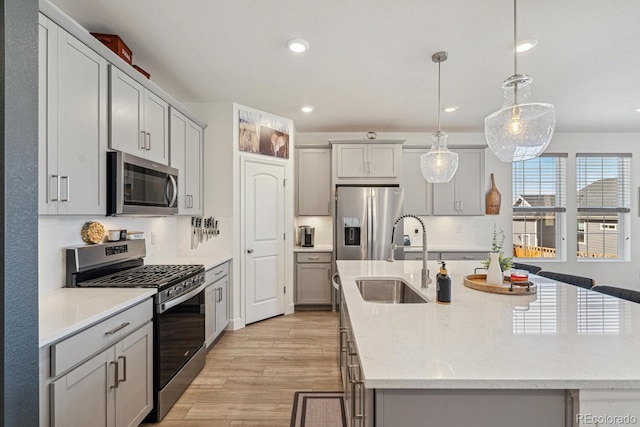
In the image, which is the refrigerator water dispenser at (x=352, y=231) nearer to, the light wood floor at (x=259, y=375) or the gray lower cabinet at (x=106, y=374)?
the light wood floor at (x=259, y=375)

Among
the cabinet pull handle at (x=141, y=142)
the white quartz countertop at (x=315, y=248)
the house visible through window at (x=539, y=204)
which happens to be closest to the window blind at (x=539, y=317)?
the cabinet pull handle at (x=141, y=142)

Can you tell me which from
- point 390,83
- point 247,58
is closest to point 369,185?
point 390,83

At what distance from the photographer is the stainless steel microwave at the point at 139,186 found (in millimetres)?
2006

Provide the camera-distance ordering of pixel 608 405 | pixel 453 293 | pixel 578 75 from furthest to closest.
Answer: pixel 578 75
pixel 453 293
pixel 608 405

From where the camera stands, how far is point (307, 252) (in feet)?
14.1

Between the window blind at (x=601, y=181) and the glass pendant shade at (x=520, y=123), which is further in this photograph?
the window blind at (x=601, y=181)

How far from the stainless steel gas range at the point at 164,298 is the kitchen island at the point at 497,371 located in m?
1.37

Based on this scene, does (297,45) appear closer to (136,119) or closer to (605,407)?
(136,119)

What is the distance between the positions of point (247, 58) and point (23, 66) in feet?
6.17

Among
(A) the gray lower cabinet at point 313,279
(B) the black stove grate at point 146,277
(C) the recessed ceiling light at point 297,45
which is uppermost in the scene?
(C) the recessed ceiling light at point 297,45

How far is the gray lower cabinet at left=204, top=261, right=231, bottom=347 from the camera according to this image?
2.86 m

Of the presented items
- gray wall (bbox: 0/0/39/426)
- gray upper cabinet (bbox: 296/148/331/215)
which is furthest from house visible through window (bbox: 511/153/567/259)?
gray wall (bbox: 0/0/39/426)

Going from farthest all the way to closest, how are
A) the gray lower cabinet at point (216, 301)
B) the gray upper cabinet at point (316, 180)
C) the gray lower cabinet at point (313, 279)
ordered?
the gray upper cabinet at point (316, 180) → the gray lower cabinet at point (313, 279) → the gray lower cabinet at point (216, 301)

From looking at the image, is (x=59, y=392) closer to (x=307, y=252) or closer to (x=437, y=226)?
(x=307, y=252)
